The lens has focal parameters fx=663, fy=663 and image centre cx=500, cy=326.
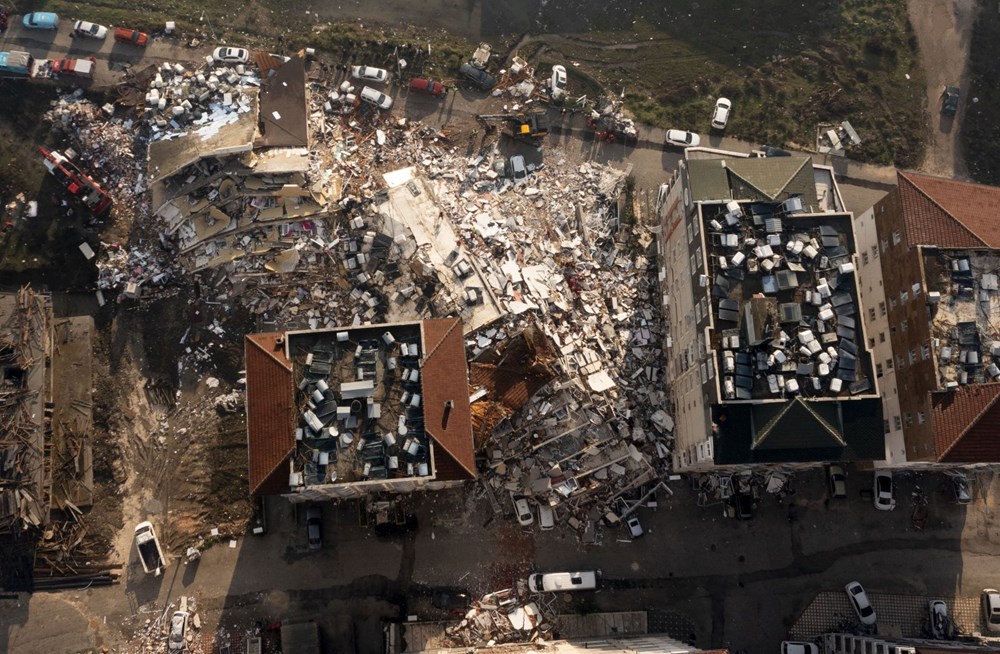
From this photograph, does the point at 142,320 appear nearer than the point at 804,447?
No

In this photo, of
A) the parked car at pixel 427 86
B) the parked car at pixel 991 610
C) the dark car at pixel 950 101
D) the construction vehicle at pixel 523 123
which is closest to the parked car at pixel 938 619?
the parked car at pixel 991 610

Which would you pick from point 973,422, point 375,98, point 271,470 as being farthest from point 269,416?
point 973,422

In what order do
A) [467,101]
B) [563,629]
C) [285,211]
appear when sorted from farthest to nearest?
[467,101], [285,211], [563,629]

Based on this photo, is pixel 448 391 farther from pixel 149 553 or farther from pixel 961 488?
pixel 961 488

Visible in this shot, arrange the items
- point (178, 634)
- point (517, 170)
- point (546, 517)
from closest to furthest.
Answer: point (178, 634), point (546, 517), point (517, 170)

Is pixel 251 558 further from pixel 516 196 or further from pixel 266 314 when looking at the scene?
pixel 516 196

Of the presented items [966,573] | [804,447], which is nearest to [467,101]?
[804,447]

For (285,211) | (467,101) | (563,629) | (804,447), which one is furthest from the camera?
(467,101)
